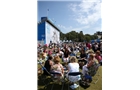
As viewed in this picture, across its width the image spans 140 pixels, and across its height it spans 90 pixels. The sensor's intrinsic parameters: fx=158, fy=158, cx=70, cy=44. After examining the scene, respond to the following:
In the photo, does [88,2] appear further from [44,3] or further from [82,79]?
[82,79]

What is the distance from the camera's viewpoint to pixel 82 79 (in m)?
4.20
